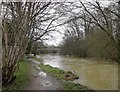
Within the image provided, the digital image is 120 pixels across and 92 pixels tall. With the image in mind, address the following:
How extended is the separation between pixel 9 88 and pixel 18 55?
1750mm

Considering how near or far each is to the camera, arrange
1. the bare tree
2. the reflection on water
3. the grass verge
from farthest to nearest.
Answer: the reflection on water → the grass verge → the bare tree

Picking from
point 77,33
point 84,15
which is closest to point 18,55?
point 84,15

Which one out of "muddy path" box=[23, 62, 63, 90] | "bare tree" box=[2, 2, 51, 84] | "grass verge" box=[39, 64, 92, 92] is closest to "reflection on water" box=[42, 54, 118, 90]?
"grass verge" box=[39, 64, 92, 92]

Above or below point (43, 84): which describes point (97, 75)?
below

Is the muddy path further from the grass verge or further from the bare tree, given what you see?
the bare tree

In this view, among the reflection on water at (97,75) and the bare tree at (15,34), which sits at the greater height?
the bare tree at (15,34)

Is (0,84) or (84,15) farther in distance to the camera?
(0,84)

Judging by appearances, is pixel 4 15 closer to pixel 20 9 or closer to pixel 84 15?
pixel 20 9

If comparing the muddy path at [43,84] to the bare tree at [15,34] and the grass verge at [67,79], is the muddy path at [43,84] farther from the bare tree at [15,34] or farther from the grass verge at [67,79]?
the bare tree at [15,34]

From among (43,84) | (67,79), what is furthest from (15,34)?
(67,79)

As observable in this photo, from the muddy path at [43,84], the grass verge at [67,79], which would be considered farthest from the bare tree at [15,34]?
the grass verge at [67,79]

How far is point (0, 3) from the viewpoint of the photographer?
1079 centimetres

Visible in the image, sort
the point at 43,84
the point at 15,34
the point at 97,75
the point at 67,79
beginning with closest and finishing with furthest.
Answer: the point at 15,34 < the point at 43,84 < the point at 67,79 < the point at 97,75

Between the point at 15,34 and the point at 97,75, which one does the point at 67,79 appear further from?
the point at 15,34
